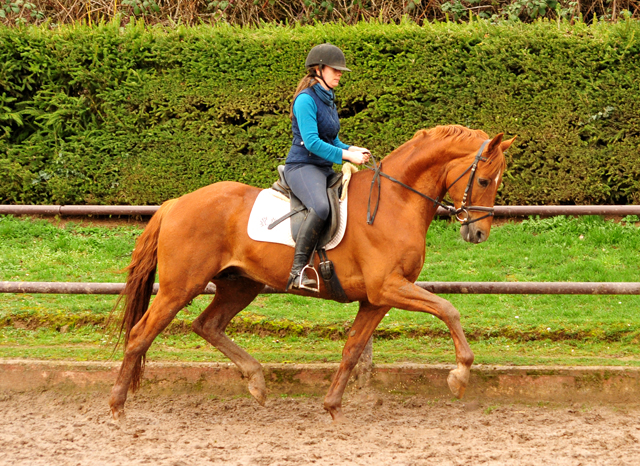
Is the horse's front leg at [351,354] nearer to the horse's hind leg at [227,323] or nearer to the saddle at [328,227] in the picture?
the saddle at [328,227]

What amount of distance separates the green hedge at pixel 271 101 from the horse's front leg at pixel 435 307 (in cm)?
482

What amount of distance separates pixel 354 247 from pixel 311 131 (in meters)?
0.89

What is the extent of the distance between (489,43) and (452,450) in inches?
247

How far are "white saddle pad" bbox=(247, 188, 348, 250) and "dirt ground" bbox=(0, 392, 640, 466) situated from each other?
4.46 ft

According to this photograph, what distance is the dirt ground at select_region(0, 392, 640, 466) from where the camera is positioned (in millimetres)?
4211

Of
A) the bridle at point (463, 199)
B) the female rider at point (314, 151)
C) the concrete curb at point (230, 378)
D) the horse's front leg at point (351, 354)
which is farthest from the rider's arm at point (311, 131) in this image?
the concrete curb at point (230, 378)

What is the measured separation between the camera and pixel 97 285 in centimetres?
577

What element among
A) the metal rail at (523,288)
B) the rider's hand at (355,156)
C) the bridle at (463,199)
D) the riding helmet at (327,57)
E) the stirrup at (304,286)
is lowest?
the metal rail at (523,288)

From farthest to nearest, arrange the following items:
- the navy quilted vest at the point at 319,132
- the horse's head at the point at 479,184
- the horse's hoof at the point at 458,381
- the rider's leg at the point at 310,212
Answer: the navy quilted vest at the point at 319,132 < the rider's leg at the point at 310,212 < the horse's head at the point at 479,184 < the horse's hoof at the point at 458,381

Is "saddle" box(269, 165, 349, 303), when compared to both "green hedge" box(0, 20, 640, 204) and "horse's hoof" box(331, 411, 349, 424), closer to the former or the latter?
"horse's hoof" box(331, 411, 349, 424)

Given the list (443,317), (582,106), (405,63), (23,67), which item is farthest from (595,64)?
(23,67)

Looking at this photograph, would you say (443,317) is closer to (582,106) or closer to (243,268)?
(243,268)

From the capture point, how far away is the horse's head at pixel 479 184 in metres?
4.64

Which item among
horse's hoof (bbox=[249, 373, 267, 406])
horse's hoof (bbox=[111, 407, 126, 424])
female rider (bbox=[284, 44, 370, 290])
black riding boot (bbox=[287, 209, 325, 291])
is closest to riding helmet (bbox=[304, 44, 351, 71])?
female rider (bbox=[284, 44, 370, 290])
